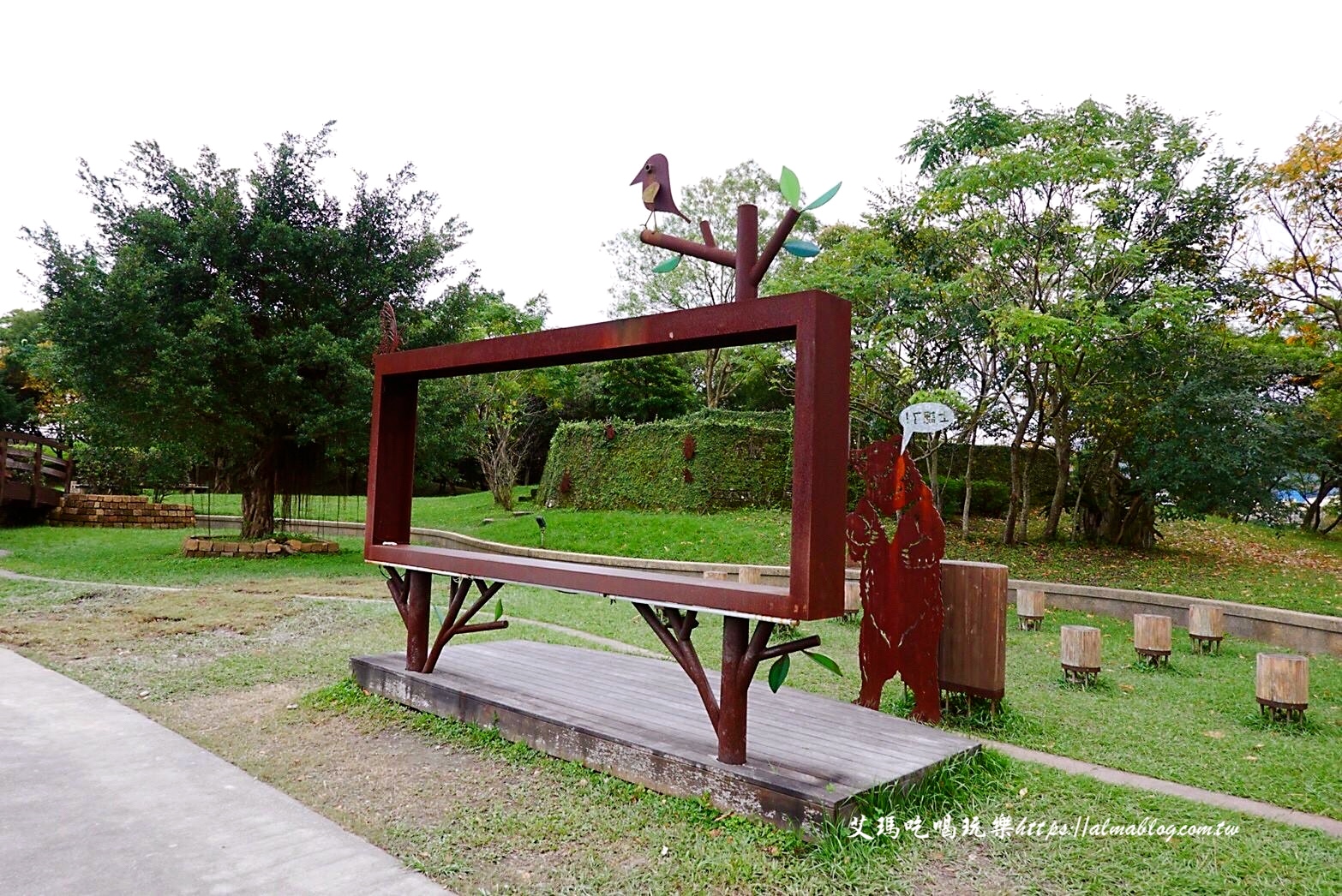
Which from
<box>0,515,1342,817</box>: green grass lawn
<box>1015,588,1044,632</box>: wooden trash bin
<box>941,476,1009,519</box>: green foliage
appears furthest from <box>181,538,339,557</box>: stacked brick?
<box>941,476,1009,519</box>: green foliage

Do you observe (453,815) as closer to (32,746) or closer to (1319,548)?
(32,746)

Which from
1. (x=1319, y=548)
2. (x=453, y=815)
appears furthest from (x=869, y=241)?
(x=453, y=815)

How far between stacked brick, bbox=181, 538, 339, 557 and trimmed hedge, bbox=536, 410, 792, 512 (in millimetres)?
6166

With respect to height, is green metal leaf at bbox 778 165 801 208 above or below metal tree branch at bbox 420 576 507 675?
above

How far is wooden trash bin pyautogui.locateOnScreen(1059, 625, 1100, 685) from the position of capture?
20.9 ft

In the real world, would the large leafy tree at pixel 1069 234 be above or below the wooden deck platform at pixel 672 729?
above

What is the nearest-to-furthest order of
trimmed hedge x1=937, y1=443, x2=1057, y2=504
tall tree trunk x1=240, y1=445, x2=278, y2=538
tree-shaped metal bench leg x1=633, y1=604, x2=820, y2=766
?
tree-shaped metal bench leg x1=633, y1=604, x2=820, y2=766, tall tree trunk x1=240, y1=445, x2=278, y2=538, trimmed hedge x1=937, y1=443, x2=1057, y2=504

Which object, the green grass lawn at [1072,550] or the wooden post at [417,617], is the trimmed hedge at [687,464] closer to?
the green grass lawn at [1072,550]

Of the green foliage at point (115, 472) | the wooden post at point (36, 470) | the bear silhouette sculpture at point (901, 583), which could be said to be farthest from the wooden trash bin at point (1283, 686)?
the wooden post at point (36, 470)

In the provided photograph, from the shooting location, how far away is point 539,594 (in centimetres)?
1157

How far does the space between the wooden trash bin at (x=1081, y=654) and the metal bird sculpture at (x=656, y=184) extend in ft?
15.0

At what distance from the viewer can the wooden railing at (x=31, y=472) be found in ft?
57.1

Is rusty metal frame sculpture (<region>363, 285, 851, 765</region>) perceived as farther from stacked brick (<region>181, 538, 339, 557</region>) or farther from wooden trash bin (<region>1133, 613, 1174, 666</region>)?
stacked brick (<region>181, 538, 339, 557</region>)
